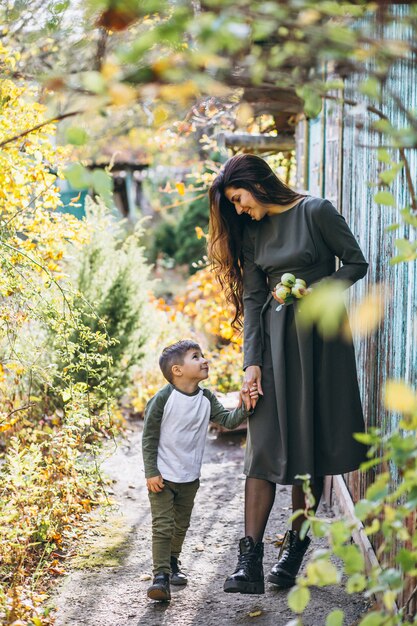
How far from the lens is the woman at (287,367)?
12.1 feet

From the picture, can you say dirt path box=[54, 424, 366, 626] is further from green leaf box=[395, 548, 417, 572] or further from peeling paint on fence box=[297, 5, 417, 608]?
green leaf box=[395, 548, 417, 572]

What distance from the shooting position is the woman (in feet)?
12.1

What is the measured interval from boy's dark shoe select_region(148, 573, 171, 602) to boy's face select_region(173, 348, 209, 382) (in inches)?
35.8

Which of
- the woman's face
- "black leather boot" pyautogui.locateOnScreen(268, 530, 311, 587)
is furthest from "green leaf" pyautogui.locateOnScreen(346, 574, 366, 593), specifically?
the woman's face

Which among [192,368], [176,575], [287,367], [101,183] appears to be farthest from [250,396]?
[101,183]

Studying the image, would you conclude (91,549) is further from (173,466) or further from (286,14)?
(286,14)

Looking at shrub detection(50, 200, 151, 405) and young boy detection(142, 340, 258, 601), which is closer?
young boy detection(142, 340, 258, 601)

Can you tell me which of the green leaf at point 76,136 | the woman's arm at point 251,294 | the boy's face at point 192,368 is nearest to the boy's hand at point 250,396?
the woman's arm at point 251,294

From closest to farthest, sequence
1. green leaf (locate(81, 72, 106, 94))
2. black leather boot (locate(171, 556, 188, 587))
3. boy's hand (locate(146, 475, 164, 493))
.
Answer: green leaf (locate(81, 72, 106, 94)) → boy's hand (locate(146, 475, 164, 493)) → black leather boot (locate(171, 556, 188, 587))

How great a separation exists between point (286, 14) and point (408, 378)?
5.39ft

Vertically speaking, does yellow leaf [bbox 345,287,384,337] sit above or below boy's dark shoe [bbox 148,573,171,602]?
above

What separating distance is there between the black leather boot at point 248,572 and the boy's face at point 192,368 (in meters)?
0.77

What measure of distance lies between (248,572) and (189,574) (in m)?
0.77

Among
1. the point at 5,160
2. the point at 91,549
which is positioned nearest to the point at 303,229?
the point at 5,160
